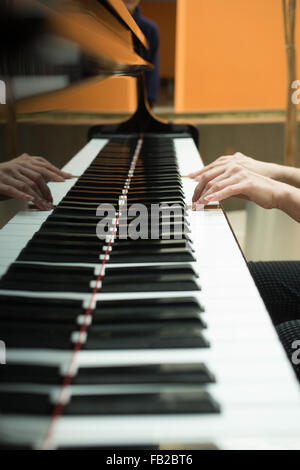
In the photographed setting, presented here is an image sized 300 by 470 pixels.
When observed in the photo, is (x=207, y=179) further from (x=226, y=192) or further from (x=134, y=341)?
(x=134, y=341)

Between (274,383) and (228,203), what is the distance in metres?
2.88

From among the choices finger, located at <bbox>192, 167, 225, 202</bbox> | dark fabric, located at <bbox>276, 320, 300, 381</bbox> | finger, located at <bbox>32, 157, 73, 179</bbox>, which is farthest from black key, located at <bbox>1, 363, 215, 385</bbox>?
finger, located at <bbox>192, 167, 225, 202</bbox>

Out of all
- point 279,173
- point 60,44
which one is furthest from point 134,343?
point 279,173

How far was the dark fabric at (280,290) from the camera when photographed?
1134 mm

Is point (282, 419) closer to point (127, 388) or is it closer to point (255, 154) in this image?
point (127, 388)

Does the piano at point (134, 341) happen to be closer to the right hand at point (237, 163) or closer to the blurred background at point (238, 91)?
the right hand at point (237, 163)

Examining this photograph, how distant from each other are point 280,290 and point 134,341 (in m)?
0.76

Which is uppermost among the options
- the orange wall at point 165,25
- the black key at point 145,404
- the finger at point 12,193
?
the orange wall at point 165,25

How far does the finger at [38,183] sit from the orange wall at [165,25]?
12.0 m

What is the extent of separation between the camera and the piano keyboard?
40 cm

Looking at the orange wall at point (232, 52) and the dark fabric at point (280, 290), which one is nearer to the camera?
the dark fabric at point (280, 290)

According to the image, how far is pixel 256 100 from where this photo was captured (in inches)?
172

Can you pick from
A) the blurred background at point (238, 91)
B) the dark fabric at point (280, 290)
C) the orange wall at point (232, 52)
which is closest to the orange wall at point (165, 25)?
the blurred background at point (238, 91)

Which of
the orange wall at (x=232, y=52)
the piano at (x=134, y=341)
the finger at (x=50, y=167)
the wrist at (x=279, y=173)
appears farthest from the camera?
the orange wall at (x=232, y=52)
